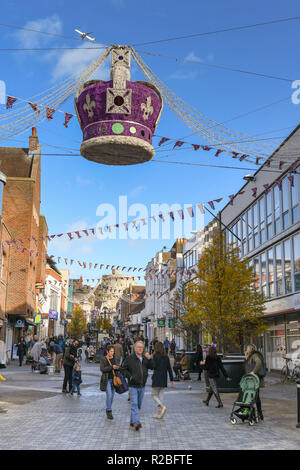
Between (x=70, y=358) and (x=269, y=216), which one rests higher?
(x=269, y=216)

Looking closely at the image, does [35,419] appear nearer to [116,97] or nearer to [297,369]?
[116,97]

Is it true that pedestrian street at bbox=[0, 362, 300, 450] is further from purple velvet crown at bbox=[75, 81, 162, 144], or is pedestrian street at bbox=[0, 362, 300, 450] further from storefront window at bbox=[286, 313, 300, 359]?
storefront window at bbox=[286, 313, 300, 359]

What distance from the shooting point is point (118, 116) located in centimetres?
749

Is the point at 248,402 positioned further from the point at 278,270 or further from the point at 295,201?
the point at 278,270

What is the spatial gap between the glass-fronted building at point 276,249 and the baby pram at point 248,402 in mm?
11430

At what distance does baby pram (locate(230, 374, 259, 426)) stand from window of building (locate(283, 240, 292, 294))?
1418cm

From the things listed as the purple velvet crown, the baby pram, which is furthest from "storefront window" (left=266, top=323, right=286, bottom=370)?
the purple velvet crown

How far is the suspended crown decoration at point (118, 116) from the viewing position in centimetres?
744

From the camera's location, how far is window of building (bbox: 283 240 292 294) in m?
23.9

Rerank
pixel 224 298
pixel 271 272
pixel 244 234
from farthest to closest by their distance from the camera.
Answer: pixel 244 234
pixel 271 272
pixel 224 298

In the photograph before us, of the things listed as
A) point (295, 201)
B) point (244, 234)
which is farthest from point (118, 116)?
point (244, 234)

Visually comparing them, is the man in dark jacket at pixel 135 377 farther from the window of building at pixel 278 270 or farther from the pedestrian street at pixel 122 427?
the window of building at pixel 278 270

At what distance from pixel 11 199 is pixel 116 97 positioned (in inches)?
1245

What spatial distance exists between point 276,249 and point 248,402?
647 inches
